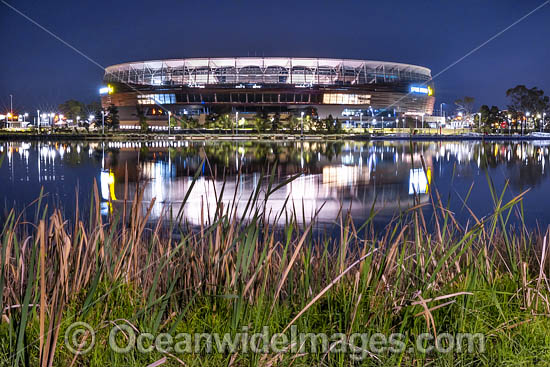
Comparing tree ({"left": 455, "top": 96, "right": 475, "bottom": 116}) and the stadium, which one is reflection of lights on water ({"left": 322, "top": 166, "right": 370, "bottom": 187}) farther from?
tree ({"left": 455, "top": 96, "right": 475, "bottom": 116})

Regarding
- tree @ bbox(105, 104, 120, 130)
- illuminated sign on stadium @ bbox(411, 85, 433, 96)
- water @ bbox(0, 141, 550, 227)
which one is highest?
illuminated sign on stadium @ bbox(411, 85, 433, 96)

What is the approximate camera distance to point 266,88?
9775cm

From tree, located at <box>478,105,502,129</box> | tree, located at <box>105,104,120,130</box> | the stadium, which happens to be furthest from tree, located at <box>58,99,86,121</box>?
tree, located at <box>478,105,502,129</box>

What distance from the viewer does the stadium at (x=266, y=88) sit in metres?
101

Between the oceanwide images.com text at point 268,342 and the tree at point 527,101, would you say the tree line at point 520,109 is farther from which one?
the oceanwide images.com text at point 268,342

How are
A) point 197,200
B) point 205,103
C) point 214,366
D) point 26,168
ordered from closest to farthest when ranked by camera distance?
point 214,366, point 197,200, point 26,168, point 205,103

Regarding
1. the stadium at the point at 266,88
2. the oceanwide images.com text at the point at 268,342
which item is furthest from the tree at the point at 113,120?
the oceanwide images.com text at the point at 268,342

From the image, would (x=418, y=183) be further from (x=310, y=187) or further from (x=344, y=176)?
(x=344, y=176)

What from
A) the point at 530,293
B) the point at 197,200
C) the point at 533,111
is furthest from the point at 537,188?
the point at 533,111

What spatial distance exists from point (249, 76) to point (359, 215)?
3686 inches

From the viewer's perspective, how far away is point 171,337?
3.01 metres

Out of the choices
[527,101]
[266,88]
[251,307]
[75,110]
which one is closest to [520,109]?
[527,101]

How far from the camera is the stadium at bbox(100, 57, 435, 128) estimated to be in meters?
101

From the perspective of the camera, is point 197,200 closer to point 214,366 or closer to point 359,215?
point 359,215
